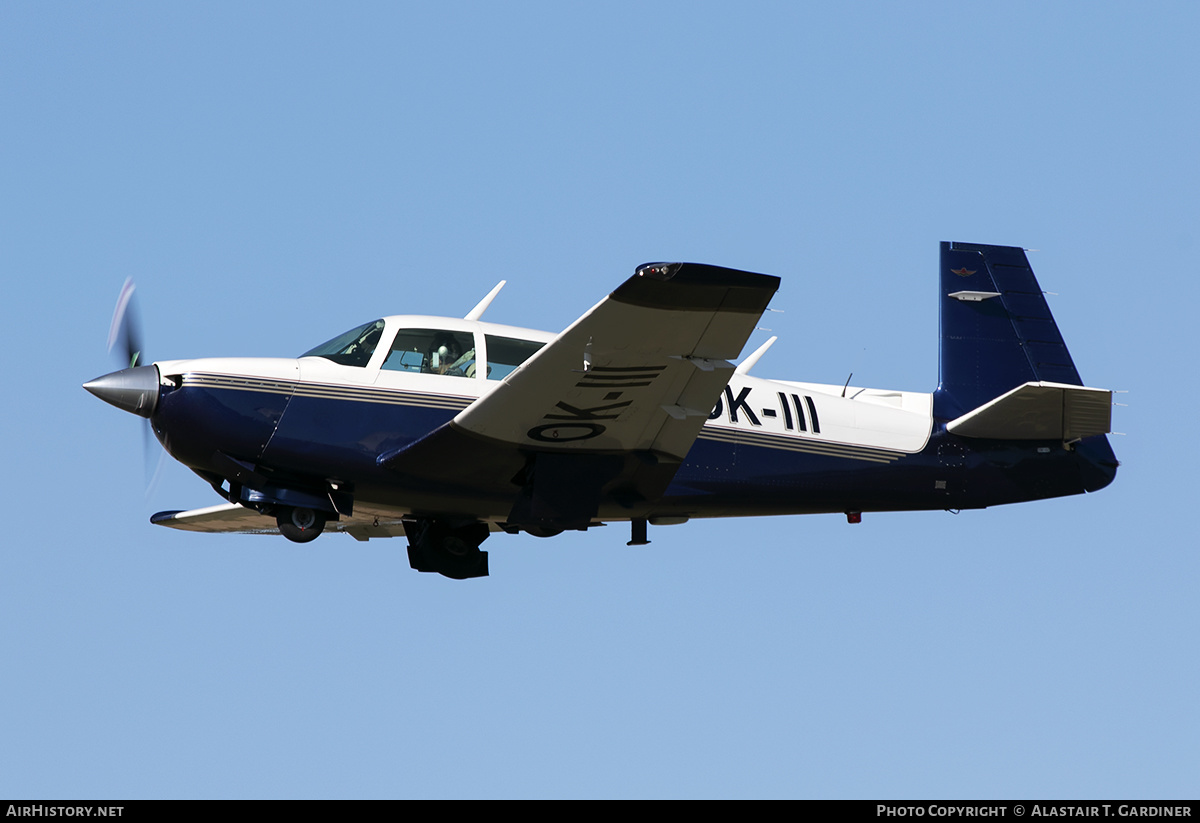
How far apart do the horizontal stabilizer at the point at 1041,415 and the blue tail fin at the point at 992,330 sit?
20.3 inches

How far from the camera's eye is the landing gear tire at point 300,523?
1391 centimetres

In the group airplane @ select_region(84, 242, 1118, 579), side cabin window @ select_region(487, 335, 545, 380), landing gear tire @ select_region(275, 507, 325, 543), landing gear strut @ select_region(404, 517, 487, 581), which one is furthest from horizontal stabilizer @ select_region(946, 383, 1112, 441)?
landing gear tire @ select_region(275, 507, 325, 543)

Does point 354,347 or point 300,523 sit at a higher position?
point 354,347

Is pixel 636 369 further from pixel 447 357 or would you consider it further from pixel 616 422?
pixel 447 357

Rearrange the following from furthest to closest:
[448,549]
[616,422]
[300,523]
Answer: [448,549] < [300,523] < [616,422]

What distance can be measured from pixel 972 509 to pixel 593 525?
4.16 meters

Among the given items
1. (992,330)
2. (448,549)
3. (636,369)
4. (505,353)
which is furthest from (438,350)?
(992,330)

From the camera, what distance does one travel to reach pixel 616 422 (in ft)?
44.3

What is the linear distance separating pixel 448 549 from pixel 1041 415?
21.3 feet

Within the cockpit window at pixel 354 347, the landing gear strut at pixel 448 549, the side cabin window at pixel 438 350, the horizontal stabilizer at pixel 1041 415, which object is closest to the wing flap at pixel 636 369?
the side cabin window at pixel 438 350

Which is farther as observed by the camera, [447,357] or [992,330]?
[992,330]

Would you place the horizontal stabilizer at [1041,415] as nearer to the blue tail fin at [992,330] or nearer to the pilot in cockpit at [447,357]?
the blue tail fin at [992,330]
